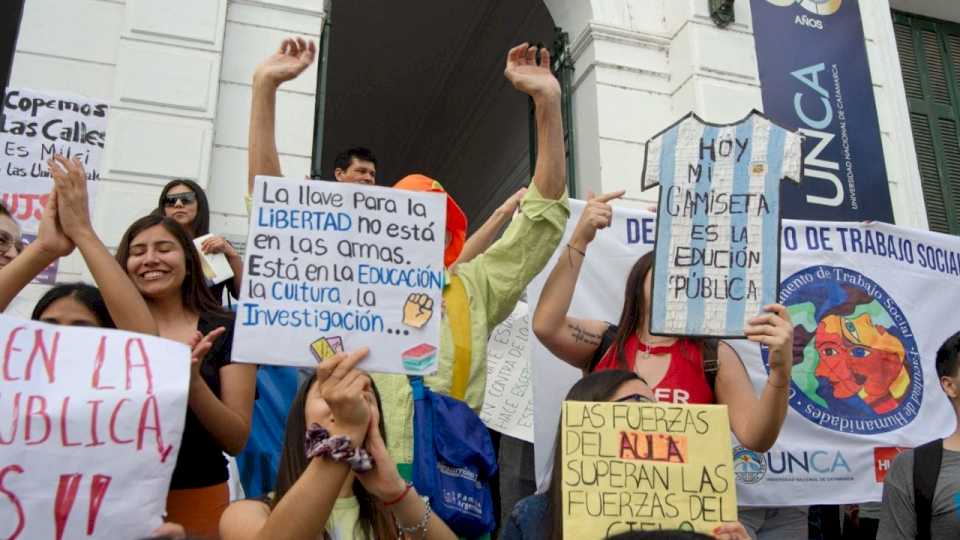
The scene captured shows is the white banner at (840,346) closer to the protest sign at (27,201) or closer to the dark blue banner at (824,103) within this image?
the dark blue banner at (824,103)

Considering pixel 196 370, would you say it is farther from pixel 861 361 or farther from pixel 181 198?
pixel 861 361

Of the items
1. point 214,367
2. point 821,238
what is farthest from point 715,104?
point 214,367

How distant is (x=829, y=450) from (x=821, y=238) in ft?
3.46

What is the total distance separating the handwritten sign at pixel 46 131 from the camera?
4.65 m

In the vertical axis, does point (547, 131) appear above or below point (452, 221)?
above

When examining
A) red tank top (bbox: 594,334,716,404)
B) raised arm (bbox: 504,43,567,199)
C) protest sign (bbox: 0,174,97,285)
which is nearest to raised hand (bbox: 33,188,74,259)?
raised arm (bbox: 504,43,567,199)

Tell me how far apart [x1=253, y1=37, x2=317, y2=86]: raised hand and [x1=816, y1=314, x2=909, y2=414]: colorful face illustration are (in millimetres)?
2647

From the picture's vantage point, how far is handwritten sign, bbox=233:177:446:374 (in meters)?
2.53

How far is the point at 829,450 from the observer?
13.7 feet

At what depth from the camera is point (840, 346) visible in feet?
14.5

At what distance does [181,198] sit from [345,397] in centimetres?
189

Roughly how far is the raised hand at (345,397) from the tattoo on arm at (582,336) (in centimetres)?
131

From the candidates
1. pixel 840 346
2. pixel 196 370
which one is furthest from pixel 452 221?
pixel 840 346

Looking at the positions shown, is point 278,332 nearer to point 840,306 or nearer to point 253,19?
point 840,306
